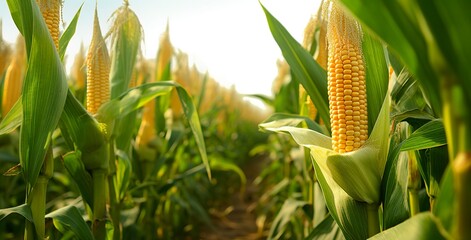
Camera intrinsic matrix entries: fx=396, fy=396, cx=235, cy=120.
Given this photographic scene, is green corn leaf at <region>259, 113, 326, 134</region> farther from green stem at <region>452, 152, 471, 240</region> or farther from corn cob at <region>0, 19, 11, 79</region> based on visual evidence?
corn cob at <region>0, 19, 11, 79</region>

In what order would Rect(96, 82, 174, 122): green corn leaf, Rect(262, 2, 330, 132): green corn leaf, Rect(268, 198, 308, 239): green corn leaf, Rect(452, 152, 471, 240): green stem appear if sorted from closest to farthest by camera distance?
Rect(452, 152, 471, 240): green stem < Rect(262, 2, 330, 132): green corn leaf < Rect(96, 82, 174, 122): green corn leaf < Rect(268, 198, 308, 239): green corn leaf

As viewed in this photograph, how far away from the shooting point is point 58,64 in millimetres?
1429

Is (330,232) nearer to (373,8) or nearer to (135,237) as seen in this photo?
(373,8)

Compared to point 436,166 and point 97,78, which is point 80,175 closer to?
point 97,78

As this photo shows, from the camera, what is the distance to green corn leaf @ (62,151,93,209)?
1920mm

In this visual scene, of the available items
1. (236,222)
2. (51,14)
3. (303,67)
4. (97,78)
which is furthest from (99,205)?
(236,222)

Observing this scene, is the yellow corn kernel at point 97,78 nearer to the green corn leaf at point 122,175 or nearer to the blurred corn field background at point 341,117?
the blurred corn field background at point 341,117

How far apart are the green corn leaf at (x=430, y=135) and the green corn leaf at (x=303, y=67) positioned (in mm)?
487

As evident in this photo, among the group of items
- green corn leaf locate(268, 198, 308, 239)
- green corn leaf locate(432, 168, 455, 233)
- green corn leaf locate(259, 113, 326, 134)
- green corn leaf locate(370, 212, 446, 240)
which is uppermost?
green corn leaf locate(259, 113, 326, 134)

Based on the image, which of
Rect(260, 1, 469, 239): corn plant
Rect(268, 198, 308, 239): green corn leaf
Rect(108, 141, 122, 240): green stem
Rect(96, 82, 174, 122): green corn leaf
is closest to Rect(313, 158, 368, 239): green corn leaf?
Rect(260, 1, 469, 239): corn plant

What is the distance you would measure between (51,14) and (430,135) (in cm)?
151

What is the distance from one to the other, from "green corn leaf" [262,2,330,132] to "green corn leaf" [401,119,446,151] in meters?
0.49

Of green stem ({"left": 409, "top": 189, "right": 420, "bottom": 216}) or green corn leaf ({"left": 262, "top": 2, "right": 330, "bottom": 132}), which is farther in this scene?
green corn leaf ({"left": 262, "top": 2, "right": 330, "bottom": 132})

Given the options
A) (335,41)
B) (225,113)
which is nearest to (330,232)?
(335,41)
